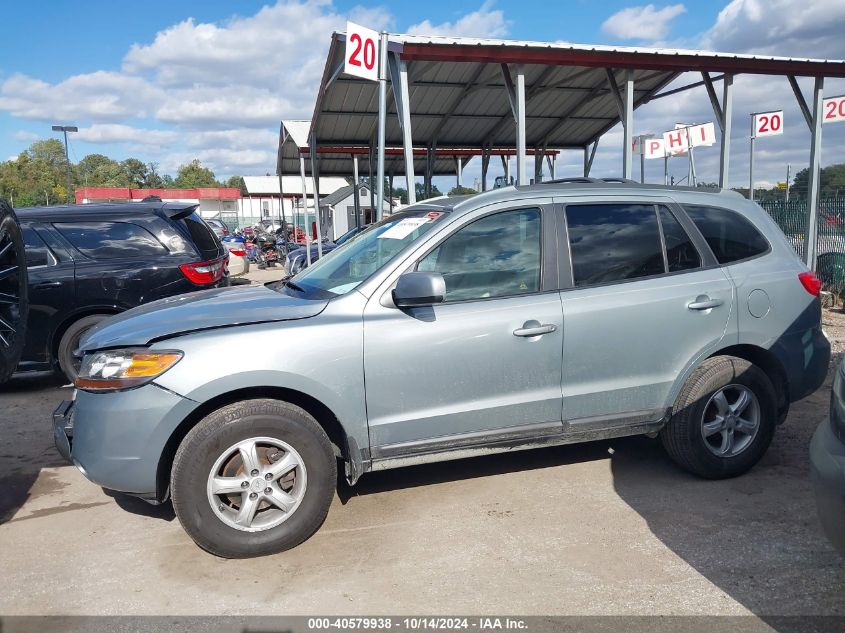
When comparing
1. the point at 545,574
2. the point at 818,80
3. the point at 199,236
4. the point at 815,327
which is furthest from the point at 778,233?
the point at 818,80

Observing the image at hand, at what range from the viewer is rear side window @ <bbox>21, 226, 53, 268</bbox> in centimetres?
692

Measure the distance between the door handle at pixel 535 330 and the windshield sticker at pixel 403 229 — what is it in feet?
2.91

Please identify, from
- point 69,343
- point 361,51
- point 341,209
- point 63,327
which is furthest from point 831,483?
point 341,209

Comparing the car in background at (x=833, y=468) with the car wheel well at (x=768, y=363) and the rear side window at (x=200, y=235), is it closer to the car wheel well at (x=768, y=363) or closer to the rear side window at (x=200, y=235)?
the car wheel well at (x=768, y=363)

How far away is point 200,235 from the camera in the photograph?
771 centimetres

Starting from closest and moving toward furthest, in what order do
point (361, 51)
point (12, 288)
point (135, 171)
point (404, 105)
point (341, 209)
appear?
point (12, 288), point (361, 51), point (404, 105), point (341, 209), point (135, 171)

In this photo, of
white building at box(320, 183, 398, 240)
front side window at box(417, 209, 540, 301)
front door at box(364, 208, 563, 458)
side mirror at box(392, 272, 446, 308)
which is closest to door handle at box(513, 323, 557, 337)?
front door at box(364, 208, 563, 458)

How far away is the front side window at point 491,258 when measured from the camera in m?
3.86

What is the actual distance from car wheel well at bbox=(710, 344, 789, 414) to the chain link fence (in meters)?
7.88

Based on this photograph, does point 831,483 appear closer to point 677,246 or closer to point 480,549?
point 480,549

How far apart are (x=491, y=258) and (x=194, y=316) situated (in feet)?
5.57

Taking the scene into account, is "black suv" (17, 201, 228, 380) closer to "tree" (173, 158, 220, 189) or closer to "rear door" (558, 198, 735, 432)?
"rear door" (558, 198, 735, 432)

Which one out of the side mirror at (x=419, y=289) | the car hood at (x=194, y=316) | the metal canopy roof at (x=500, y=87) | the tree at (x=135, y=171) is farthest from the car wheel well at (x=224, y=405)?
the tree at (x=135, y=171)

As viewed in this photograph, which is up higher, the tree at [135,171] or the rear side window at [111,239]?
the tree at [135,171]
